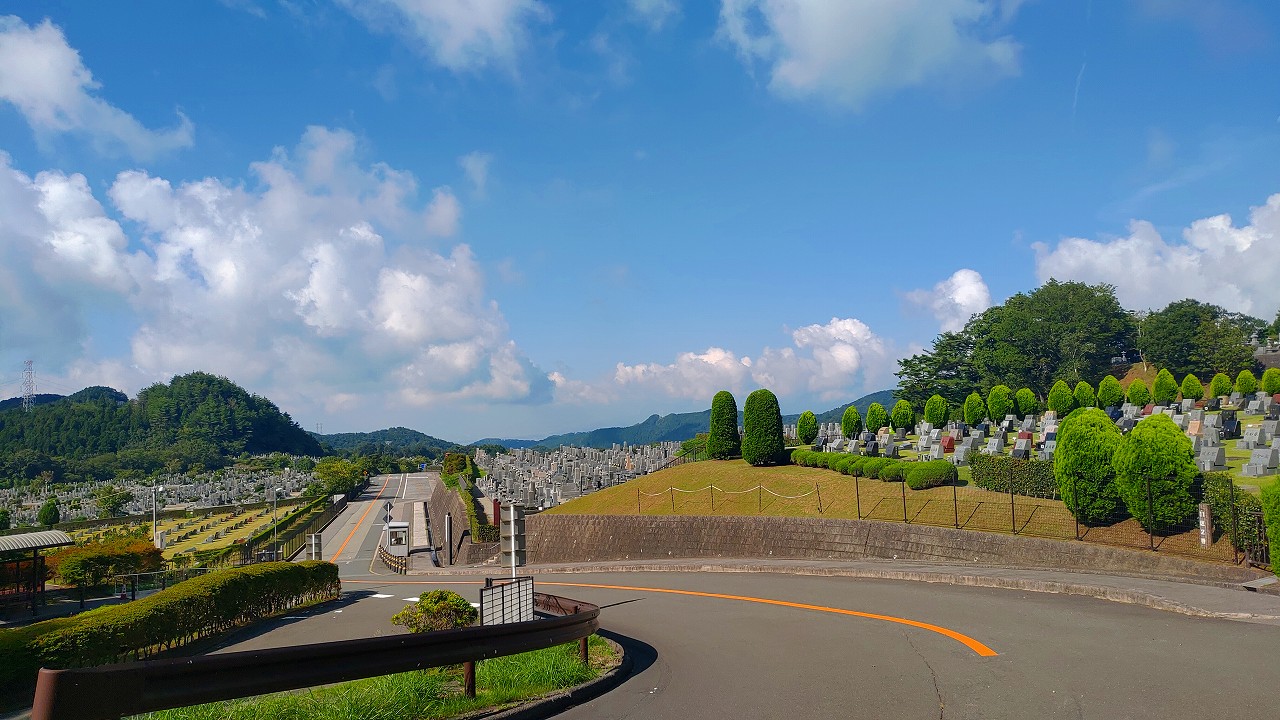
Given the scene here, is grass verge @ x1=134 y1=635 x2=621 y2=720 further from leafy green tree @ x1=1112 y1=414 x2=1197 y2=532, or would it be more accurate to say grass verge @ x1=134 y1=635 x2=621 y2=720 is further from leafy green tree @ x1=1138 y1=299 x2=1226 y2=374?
leafy green tree @ x1=1138 y1=299 x2=1226 y2=374

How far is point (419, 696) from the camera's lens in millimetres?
6457

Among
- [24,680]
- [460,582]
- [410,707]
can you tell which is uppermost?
[410,707]

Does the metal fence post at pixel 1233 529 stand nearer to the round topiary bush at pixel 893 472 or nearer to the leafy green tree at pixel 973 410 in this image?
the round topiary bush at pixel 893 472

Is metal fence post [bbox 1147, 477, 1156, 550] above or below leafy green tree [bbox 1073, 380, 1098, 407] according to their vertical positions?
below

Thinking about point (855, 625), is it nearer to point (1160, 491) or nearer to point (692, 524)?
point (1160, 491)

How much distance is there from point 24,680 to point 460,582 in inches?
647

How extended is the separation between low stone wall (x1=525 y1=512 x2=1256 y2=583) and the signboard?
11.2m

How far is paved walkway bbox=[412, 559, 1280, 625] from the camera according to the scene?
404 inches

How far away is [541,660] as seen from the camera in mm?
8297

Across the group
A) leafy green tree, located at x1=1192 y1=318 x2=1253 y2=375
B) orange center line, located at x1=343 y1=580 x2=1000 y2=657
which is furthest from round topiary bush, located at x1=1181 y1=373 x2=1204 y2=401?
orange center line, located at x1=343 y1=580 x2=1000 y2=657

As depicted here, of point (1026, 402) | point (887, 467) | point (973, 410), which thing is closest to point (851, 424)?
point (973, 410)

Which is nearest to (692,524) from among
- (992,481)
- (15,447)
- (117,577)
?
(992,481)

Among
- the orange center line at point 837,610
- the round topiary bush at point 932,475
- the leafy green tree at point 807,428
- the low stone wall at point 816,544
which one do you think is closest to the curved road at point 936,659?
the orange center line at point 837,610

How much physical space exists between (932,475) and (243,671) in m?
21.1
